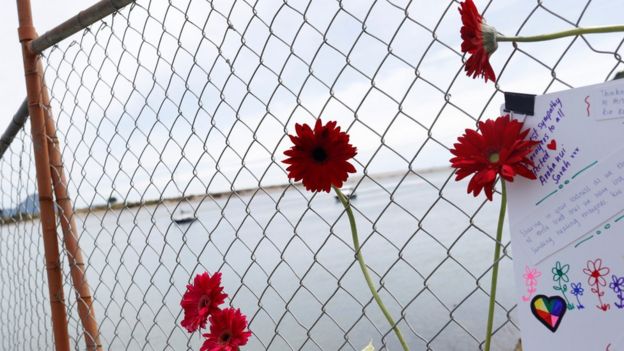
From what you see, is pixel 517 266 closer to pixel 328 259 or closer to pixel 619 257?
pixel 619 257

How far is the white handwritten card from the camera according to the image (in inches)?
18.1

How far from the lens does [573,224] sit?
486 mm

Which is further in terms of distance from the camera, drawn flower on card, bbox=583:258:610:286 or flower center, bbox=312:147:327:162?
flower center, bbox=312:147:327:162

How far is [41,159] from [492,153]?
1289mm

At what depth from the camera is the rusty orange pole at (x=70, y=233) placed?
1362mm

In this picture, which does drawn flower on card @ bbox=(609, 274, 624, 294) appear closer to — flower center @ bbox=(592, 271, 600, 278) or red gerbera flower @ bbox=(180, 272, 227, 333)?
flower center @ bbox=(592, 271, 600, 278)

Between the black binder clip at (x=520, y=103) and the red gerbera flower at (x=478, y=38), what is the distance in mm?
30

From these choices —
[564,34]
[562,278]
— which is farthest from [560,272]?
[564,34]

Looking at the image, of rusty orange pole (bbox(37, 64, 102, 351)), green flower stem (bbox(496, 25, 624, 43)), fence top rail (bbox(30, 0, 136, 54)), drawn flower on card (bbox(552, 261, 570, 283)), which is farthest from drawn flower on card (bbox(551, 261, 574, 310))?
rusty orange pole (bbox(37, 64, 102, 351))

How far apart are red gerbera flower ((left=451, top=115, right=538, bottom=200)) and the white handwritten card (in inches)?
1.0

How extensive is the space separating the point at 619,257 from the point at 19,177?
6.24 ft

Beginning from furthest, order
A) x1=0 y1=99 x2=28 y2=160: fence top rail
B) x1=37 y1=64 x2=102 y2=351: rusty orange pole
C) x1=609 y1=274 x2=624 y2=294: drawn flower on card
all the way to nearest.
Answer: x1=0 y1=99 x2=28 y2=160: fence top rail → x1=37 y1=64 x2=102 y2=351: rusty orange pole → x1=609 y1=274 x2=624 y2=294: drawn flower on card

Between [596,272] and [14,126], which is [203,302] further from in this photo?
[14,126]

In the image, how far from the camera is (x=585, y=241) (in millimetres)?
481
